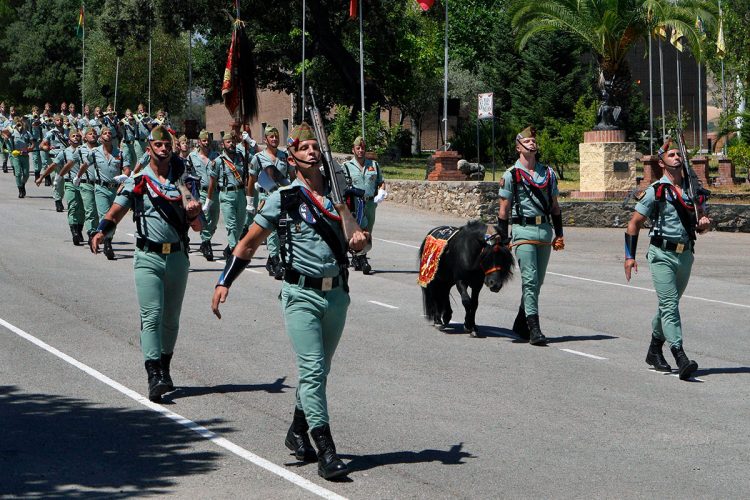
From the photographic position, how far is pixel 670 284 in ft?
36.2

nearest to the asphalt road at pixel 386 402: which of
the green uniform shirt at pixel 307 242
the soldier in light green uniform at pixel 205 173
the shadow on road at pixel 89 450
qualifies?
the shadow on road at pixel 89 450

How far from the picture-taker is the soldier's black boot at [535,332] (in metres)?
12.7

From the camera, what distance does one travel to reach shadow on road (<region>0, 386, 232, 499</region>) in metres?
7.21

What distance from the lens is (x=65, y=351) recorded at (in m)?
11.8

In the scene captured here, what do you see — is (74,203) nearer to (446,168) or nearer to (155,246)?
(446,168)

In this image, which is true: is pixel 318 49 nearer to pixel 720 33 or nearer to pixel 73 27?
pixel 720 33

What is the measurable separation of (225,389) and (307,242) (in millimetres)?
2918

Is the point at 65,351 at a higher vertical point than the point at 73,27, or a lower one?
lower

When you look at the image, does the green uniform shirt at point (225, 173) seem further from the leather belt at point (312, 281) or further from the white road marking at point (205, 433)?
the leather belt at point (312, 281)

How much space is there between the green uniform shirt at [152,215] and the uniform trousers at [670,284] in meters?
4.40

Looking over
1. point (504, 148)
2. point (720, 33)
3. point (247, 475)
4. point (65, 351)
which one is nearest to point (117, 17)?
point (504, 148)

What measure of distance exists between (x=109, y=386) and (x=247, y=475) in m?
3.06

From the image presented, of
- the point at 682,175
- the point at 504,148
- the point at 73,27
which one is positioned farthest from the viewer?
the point at 73,27

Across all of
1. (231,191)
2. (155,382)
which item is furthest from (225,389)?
(231,191)
